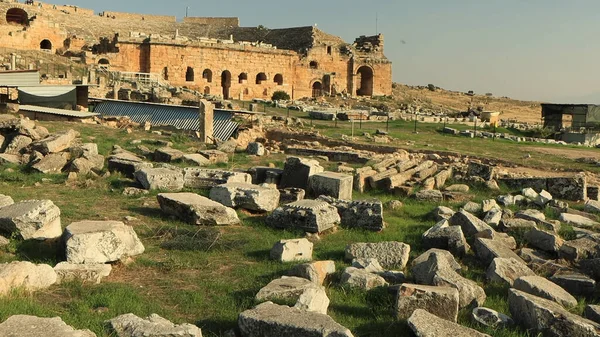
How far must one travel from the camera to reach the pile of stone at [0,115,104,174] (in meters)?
11.3

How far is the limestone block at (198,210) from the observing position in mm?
8086

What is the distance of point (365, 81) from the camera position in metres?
48.4

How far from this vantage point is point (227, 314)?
5.16 m

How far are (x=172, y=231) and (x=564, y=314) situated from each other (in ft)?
16.3

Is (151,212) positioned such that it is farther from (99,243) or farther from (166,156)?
(166,156)

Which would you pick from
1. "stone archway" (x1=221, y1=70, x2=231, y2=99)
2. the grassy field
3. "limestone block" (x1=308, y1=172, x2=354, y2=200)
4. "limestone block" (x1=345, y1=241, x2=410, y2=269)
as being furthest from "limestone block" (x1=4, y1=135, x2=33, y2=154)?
"stone archway" (x1=221, y1=70, x2=231, y2=99)

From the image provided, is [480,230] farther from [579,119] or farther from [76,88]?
[579,119]

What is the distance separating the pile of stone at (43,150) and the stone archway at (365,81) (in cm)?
3628

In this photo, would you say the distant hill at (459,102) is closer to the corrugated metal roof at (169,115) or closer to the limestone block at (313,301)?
the corrugated metal roof at (169,115)

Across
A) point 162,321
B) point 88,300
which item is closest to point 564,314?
point 162,321

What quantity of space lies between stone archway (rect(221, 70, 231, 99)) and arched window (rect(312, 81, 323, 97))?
7.60 meters

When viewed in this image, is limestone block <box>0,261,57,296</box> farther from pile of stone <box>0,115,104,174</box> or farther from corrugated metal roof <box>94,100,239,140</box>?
corrugated metal roof <box>94,100,239,140</box>

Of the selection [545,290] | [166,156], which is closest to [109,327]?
[545,290]

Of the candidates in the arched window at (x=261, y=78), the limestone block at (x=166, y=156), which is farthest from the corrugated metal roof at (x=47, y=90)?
the arched window at (x=261, y=78)
